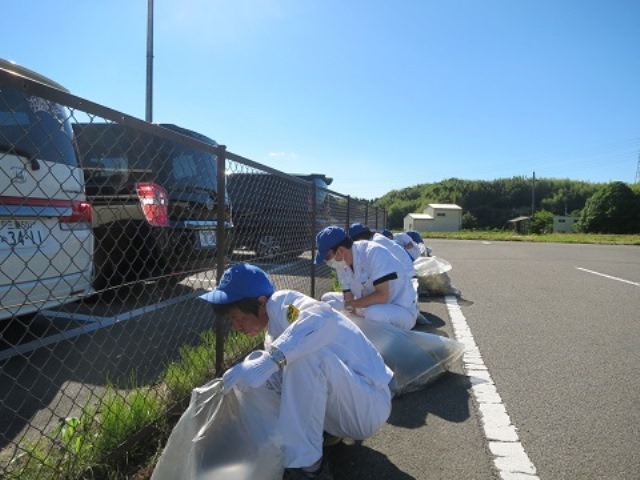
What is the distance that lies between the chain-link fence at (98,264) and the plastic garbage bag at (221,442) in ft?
1.55

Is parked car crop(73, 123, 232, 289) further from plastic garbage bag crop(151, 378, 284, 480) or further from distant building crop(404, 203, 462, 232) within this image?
distant building crop(404, 203, 462, 232)

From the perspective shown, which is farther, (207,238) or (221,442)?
(207,238)

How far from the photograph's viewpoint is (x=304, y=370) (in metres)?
1.91

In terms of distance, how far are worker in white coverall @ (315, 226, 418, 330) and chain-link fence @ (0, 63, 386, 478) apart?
588 mm

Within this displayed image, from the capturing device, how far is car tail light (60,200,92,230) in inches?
123

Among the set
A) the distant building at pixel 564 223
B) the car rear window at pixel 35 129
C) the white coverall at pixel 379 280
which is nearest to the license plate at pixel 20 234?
the car rear window at pixel 35 129

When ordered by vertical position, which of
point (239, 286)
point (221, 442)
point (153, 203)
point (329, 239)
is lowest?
point (221, 442)

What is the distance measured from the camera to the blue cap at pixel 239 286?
6.50 ft

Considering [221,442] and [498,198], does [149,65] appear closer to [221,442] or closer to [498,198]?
[221,442]

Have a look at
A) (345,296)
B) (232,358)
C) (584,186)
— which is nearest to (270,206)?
(345,296)

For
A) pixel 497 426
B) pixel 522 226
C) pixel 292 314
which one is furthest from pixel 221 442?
pixel 522 226

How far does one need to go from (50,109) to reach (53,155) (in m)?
0.33

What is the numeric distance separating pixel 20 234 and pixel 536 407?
3.38 meters

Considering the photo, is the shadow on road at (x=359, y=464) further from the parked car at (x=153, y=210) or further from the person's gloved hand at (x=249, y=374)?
the parked car at (x=153, y=210)
